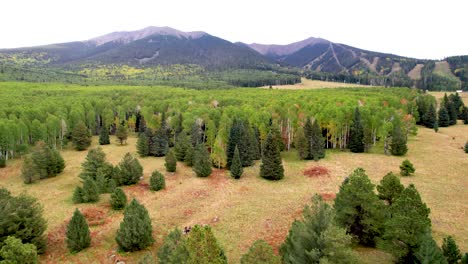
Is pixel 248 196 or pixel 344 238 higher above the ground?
pixel 344 238

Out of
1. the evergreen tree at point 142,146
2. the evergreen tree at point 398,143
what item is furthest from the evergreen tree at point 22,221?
the evergreen tree at point 398,143

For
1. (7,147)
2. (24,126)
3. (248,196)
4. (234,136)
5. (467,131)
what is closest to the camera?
(248,196)

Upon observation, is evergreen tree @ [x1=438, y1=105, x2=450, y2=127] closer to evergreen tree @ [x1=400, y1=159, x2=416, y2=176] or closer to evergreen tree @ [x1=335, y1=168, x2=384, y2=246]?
evergreen tree @ [x1=400, y1=159, x2=416, y2=176]

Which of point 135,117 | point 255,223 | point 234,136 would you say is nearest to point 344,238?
point 255,223

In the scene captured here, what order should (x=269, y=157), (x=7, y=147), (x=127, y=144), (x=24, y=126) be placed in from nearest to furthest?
1. (x=269, y=157)
2. (x=7, y=147)
3. (x=24, y=126)
4. (x=127, y=144)

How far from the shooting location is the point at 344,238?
63.5ft

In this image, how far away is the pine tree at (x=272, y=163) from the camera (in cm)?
5016

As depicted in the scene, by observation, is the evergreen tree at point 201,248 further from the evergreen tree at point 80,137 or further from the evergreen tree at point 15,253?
the evergreen tree at point 80,137

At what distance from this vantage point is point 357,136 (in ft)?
211

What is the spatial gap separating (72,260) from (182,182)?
75.0ft

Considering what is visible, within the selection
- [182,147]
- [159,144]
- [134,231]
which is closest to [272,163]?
[182,147]

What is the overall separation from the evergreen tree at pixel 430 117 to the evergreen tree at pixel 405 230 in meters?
87.9

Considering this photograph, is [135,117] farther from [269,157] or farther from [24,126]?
[269,157]

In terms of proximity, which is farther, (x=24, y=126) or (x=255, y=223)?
(x=24, y=126)
